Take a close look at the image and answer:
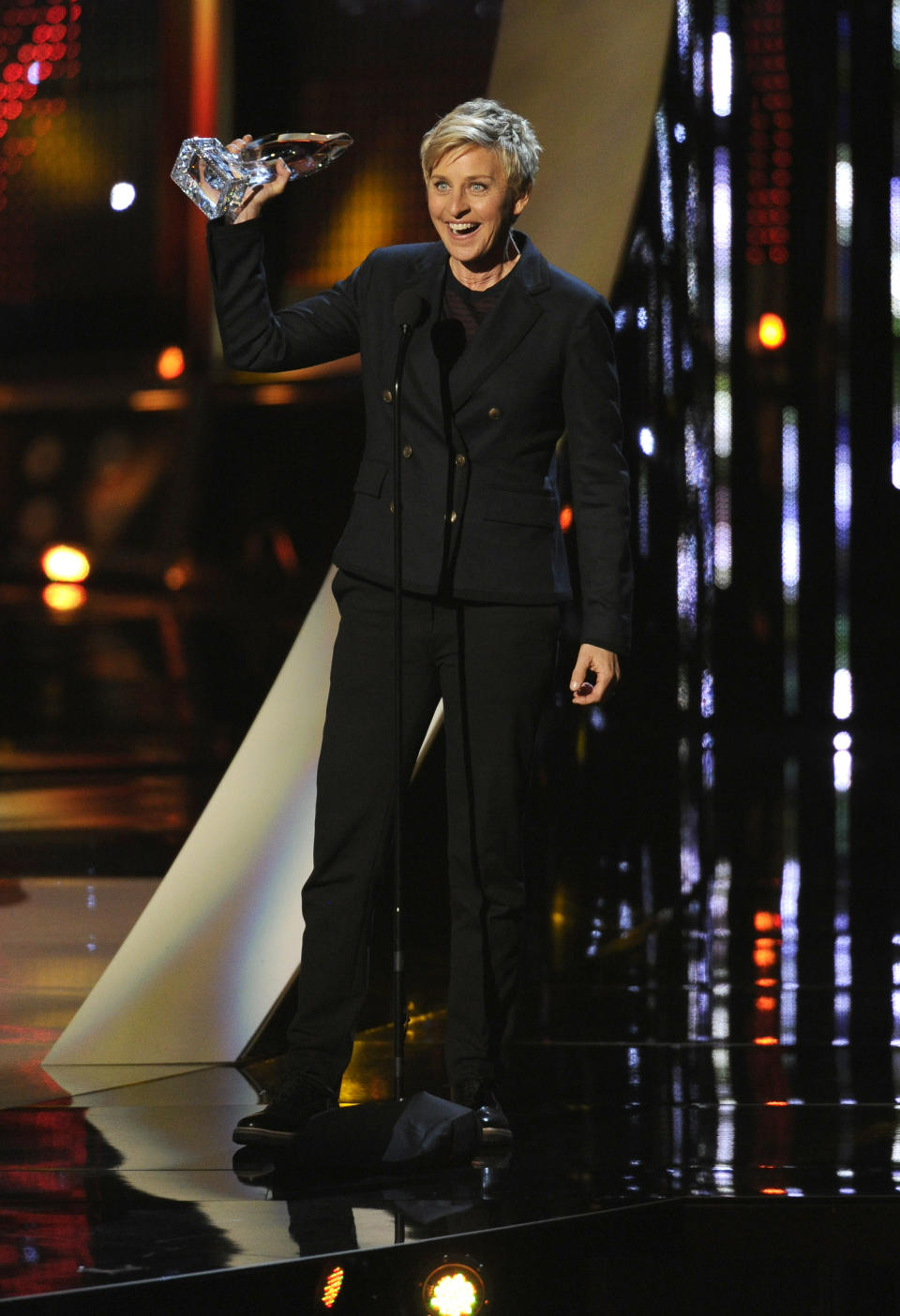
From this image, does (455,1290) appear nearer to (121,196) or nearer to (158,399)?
(121,196)

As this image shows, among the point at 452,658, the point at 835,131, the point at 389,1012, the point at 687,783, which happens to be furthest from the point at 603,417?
the point at 835,131

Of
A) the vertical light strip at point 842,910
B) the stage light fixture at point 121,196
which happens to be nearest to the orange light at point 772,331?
the vertical light strip at point 842,910

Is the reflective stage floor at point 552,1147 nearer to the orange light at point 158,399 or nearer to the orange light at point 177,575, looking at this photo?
the orange light at point 158,399

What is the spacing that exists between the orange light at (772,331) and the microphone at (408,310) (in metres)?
7.99

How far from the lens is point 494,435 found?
2002 mm

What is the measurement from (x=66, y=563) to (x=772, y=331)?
637cm

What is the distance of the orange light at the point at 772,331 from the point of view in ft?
31.3

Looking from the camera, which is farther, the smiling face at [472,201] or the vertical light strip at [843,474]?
the vertical light strip at [843,474]

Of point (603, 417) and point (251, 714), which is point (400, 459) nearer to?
point (603, 417)

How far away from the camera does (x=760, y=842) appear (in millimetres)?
5219

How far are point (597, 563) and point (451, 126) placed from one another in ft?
1.78

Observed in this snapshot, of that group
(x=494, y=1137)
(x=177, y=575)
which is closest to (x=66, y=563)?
(x=177, y=575)

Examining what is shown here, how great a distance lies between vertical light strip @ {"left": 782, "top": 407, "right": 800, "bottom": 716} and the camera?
9773mm

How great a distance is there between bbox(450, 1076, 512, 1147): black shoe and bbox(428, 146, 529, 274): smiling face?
3.29ft
